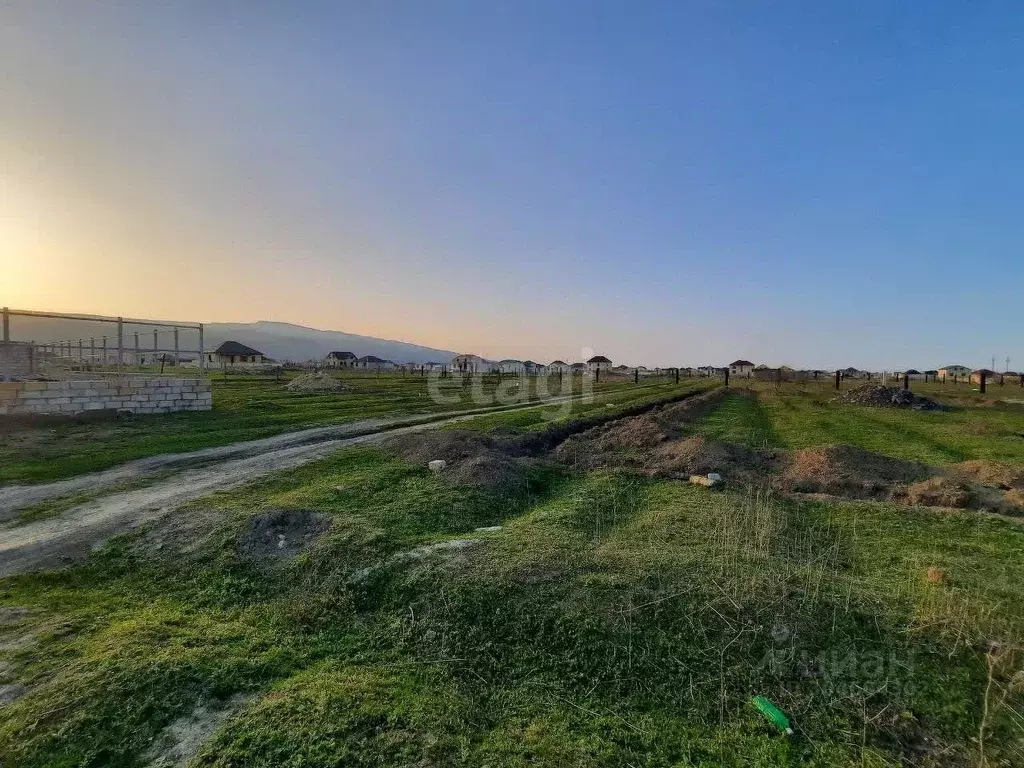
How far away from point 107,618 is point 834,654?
602 centimetres

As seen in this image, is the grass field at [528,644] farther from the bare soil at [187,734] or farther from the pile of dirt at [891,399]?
the pile of dirt at [891,399]

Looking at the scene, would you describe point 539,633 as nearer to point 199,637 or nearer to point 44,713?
point 199,637

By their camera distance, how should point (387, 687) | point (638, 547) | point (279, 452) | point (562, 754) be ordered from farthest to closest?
point (279, 452) < point (638, 547) < point (387, 687) < point (562, 754)

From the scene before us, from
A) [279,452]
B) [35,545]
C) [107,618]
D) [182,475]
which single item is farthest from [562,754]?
[279,452]

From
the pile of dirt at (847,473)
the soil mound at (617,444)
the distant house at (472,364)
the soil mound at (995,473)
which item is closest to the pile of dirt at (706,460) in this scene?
the soil mound at (617,444)

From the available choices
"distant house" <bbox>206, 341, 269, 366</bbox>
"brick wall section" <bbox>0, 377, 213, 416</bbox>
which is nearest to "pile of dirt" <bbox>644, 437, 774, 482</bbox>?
"brick wall section" <bbox>0, 377, 213, 416</bbox>

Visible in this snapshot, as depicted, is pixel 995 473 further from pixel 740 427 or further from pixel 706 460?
pixel 740 427

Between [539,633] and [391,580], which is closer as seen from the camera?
[539,633]

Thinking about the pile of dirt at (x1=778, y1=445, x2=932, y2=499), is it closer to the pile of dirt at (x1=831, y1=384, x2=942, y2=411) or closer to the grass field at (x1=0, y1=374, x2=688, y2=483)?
the grass field at (x1=0, y1=374, x2=688, y2=483)

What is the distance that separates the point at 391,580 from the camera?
16.6ft

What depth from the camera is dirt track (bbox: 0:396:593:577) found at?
5842mm

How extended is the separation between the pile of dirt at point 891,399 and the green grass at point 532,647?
22.9 metres

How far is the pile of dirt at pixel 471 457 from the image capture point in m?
8.38

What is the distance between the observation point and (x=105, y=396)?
14.9 m
